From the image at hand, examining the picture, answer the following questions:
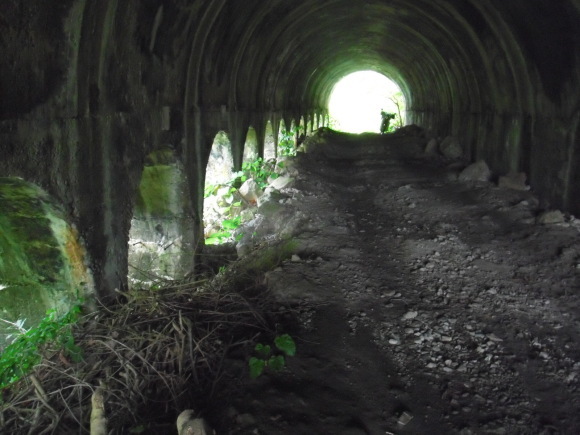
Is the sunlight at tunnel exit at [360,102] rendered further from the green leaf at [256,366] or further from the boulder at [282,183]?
the green leaf at [256,366]

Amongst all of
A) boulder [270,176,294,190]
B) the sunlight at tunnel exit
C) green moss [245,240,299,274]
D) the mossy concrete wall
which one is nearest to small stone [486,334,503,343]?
green moss [245,240,299,274]

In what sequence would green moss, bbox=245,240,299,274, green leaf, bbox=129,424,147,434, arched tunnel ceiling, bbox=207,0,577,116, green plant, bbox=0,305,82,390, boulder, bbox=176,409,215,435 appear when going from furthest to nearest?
1. arched tunnel ceiling, bbox=207,0,577,116
2. green moss, bbox=245,240,299,274
3. green plant, bbox=0,305,82,390
4. green leaf, bbox=129,424,147,434
5. boulder, bbox=176,409,215,435

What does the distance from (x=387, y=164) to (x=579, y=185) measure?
5684 millimetres

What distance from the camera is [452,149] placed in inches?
437

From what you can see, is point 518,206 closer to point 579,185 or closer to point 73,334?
point 579,185

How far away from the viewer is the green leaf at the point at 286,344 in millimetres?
3326

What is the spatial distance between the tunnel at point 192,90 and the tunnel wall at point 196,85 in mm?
18

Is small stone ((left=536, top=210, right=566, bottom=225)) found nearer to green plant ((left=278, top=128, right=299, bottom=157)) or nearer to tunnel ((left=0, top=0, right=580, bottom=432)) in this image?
tunnel ((left=0, top=0, right=580, bottom=432))

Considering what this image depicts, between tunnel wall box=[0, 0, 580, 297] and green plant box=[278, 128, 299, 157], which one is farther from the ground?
tunnel wall box=[0, 0, 580, 297]

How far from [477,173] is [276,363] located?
636cm

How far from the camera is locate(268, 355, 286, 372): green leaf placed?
10.4 ft

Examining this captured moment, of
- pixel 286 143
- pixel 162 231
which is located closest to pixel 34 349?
pixel 162 231

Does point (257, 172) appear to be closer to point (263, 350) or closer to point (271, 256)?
point (271, 256)

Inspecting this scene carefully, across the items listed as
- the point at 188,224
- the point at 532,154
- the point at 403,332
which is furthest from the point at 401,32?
the point at 403,332
